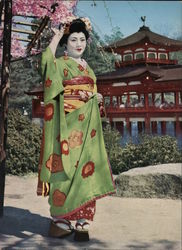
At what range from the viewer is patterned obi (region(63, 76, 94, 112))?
3.15m

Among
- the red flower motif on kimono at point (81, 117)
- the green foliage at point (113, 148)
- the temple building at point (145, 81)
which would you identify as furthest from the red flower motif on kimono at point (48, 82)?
the temple building at point (145, 81)

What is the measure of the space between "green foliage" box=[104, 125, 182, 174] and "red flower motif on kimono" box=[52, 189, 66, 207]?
174 inches

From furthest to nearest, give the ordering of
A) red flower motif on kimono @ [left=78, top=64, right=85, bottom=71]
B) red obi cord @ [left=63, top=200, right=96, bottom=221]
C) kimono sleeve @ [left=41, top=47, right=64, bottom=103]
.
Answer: red flower motif on kimono @ [left=78, top=64, right=85, bottom=71] < red obi cord @ [left=63, top=200, right=96, bottom=221] < kimono sleeve @ [left=41, top=47, right=64, bottom=103]

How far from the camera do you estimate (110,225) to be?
3.73 m

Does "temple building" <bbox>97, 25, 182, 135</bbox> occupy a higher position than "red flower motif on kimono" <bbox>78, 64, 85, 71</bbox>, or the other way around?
"temple building" <bbox>97, 25, 182, 135</bbox>

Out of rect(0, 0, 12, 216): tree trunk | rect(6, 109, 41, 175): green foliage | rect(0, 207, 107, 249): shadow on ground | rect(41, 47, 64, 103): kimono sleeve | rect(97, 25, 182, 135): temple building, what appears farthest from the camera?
rect(97, 25, 182, 135): temple building

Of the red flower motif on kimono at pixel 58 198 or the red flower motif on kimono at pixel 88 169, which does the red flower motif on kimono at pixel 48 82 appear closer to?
the red flower motif on kimono at pixel 88 169

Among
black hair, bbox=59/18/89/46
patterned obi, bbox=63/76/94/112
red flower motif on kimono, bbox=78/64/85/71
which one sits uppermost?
black hair, bbox=59/18/89/46

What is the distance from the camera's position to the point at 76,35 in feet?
10.8

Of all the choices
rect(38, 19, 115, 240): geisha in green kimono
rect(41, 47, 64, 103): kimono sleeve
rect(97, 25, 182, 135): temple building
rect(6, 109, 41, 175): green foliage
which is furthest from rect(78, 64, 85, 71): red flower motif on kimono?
rect(97, 25, 182, 135): temple building

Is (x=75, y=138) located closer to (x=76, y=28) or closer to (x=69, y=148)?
(x=69, y=148)

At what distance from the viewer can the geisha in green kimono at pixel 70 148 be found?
3.06 meters

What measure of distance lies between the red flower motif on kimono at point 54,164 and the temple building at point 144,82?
1422 centimetres

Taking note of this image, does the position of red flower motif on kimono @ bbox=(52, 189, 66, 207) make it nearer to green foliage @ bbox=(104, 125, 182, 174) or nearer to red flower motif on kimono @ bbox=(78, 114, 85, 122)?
red flower motif on kimono @ bbox=(78, 114, 85, 122)
